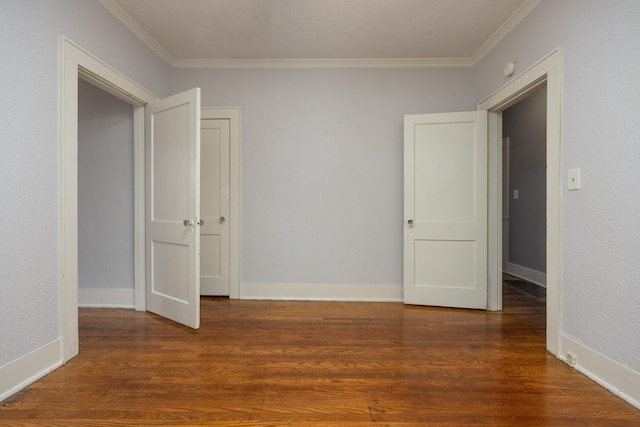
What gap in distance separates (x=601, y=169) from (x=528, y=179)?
3.34 m

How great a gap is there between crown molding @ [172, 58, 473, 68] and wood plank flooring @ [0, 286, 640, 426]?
2639 mm

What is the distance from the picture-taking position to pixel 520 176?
5.18 m

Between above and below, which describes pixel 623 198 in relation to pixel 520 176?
below

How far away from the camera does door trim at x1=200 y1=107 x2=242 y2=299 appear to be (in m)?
3.70

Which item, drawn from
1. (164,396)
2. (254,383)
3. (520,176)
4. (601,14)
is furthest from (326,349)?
(520,176)

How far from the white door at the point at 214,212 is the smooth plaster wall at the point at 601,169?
3.07 metres

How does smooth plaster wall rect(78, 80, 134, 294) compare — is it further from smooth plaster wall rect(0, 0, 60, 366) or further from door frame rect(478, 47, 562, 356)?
door frame rect(478, 47, 562, 356)

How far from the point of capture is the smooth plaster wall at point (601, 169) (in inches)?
69.7

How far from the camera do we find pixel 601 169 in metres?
1.96

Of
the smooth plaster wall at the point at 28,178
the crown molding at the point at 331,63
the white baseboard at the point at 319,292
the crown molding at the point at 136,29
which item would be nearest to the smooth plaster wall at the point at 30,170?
the smooth plaster wall at the point at 28,178

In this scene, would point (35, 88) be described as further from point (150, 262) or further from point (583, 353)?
point (583, 353)

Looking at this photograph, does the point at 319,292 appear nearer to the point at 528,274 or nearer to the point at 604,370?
the point at 604,370

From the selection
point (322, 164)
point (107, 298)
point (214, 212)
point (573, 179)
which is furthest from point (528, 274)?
point (107, 298)

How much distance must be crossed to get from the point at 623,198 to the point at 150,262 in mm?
3615
